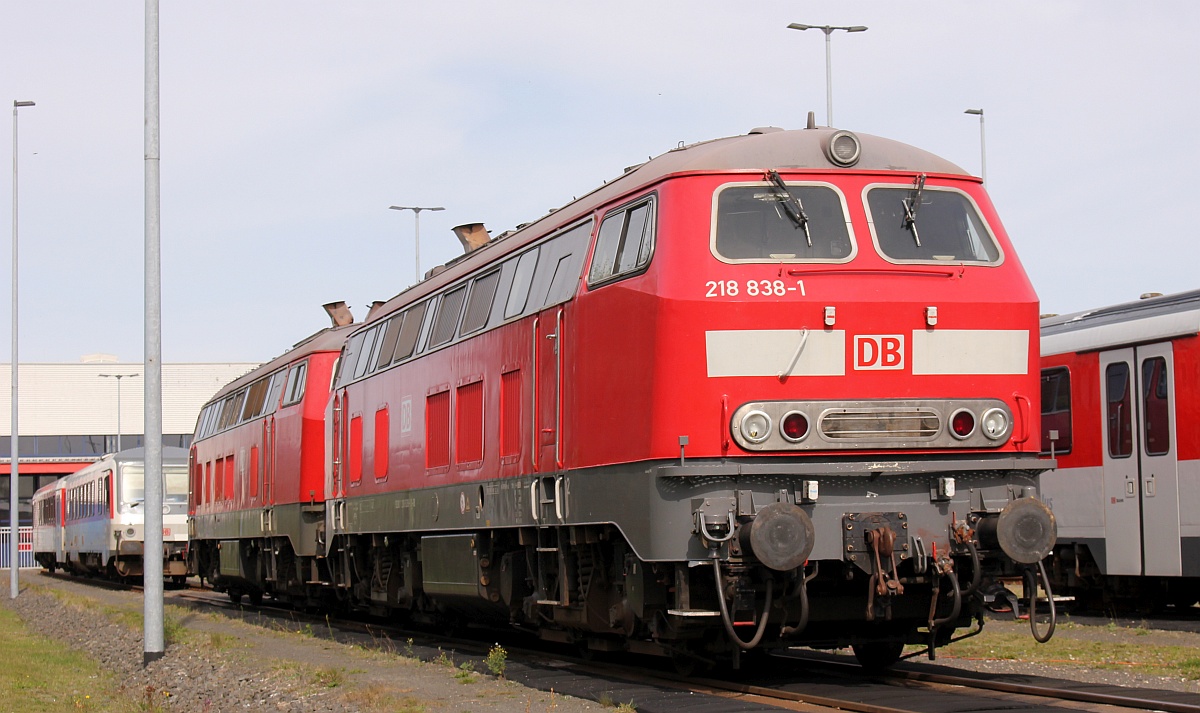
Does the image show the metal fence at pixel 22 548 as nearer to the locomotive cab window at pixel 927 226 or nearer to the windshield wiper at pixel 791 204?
the windshield wiper at pixel 791 204

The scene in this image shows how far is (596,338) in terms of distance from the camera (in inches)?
444

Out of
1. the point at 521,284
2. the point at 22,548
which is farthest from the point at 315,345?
the point at 22,548

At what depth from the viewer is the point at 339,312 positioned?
25672 mm

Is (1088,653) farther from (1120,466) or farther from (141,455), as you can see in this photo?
(141,455)

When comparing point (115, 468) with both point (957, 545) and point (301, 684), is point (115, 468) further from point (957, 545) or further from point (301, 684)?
point (957, 545)

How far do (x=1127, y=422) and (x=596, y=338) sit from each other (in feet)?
28.1

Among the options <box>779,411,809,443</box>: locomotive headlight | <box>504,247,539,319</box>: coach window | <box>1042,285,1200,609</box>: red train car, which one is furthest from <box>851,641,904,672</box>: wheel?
<box>1042,285,1200,609</box>: red train car

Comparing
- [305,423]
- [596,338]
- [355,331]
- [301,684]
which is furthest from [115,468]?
[596,338]

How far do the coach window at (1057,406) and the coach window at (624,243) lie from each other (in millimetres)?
8644

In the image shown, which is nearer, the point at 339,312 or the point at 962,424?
the point at 962,424

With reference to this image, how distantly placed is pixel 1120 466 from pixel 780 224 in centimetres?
850

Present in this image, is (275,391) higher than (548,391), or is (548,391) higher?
(275,391)

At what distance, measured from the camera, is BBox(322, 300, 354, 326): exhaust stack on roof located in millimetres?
25484

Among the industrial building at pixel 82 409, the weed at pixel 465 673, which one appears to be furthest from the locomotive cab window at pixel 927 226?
the industrial building at pixel 82 409
